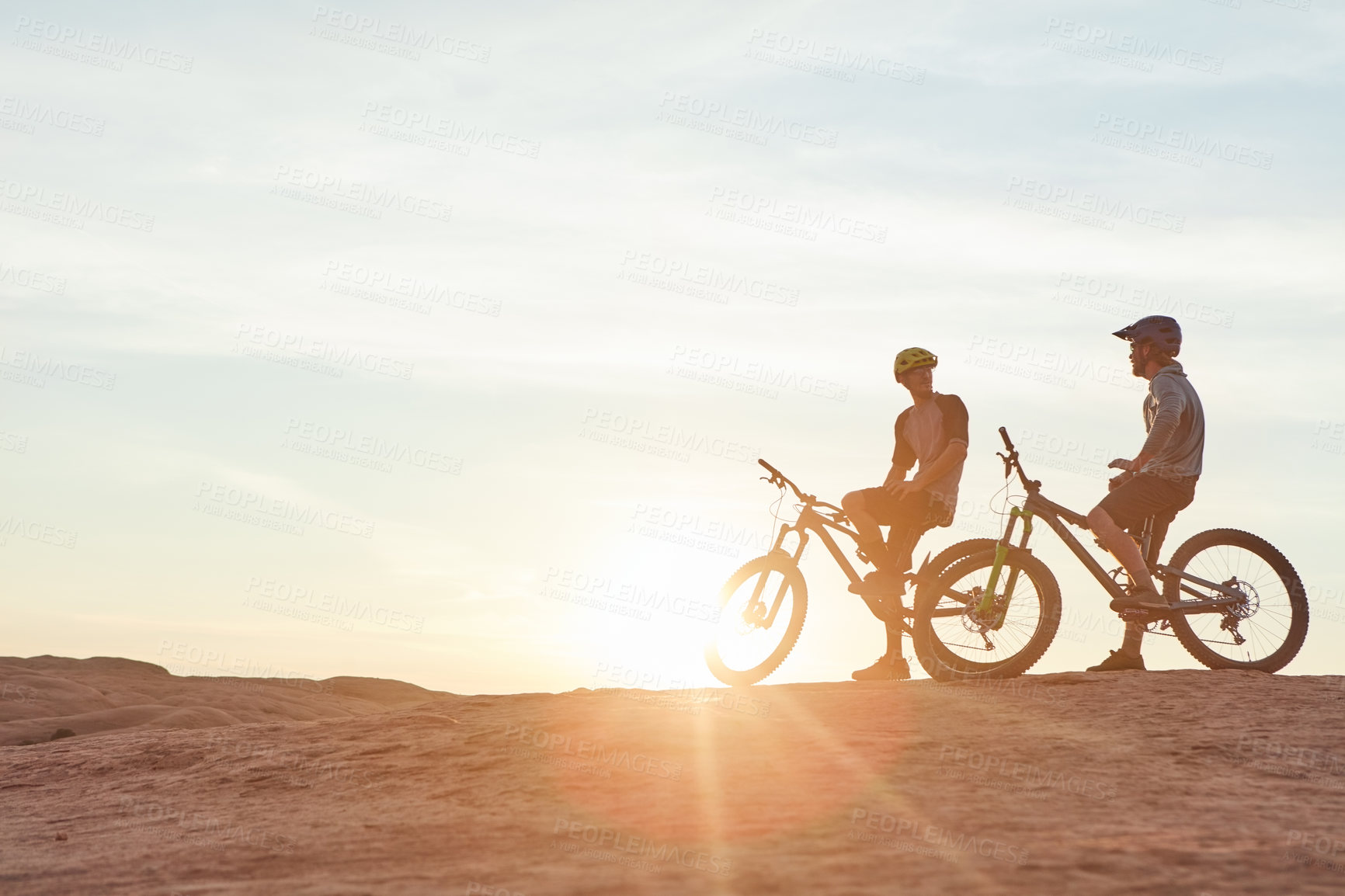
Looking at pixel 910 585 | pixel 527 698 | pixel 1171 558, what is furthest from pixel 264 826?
pixel 1171 558

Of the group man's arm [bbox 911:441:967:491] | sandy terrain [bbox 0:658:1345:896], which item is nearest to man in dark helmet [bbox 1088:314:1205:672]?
sandy terrain [bbox 0:658:1345:896]

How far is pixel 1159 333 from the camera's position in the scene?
782cm

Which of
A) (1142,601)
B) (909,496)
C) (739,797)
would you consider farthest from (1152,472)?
(739,797)

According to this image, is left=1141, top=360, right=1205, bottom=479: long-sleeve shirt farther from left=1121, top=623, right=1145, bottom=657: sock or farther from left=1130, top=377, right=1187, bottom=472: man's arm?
left=1121, top=623, right=1145, bottom=657: sock

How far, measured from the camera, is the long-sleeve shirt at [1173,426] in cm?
753

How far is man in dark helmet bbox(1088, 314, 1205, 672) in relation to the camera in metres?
7.55

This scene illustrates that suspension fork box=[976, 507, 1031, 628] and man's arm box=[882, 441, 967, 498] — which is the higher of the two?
man's arm box=[882, 441, 967, 498]

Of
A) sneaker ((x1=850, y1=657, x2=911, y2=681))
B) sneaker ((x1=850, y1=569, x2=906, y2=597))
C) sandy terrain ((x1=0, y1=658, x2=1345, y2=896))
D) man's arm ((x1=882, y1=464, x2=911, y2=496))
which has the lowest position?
sandy terrain ((x1=0, y1=658, x2=1345, y2=896))

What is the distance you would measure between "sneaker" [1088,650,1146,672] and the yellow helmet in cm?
243

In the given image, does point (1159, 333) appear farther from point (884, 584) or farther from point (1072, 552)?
point (884, 584)

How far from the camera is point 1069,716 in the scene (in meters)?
6.12

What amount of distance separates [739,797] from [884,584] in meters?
3.75

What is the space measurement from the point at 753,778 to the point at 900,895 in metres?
1.77

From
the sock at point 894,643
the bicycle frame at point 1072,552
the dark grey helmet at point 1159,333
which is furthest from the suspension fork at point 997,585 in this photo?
the dark grey helmet at point 1159,333
